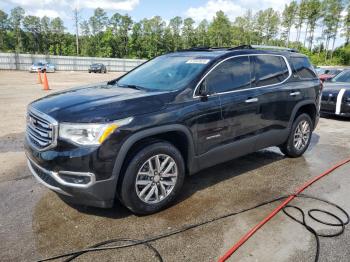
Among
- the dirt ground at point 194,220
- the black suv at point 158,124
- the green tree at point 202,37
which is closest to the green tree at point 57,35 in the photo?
the green tree at point 202,37

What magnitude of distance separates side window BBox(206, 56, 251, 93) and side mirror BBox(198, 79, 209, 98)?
6cm

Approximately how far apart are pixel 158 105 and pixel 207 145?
88cm

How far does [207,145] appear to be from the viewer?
12.8 ft

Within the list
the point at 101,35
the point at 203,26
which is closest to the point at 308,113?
the point at 101,35

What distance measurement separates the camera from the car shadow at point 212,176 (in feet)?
12.0

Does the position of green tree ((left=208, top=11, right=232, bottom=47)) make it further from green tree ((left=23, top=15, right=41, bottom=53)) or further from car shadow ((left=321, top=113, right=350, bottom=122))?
car shadow ((left=321, top=113, right=350, bottom=122))

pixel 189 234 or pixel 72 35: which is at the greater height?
pixel 72 35

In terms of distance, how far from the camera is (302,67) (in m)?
5.52

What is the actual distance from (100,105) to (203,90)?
50.2 inches

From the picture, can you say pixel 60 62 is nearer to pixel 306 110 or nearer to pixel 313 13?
pixel 306 110

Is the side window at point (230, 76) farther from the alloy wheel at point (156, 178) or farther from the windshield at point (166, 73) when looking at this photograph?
the alloy wheel at point (156, 178)

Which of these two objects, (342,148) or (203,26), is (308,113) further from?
(203,26)

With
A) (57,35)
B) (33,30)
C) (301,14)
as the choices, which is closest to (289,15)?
(301,14)

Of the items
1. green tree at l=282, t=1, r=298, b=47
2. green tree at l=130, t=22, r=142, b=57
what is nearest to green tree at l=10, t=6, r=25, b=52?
green tree at l=130, t=22, r=142, b=57
